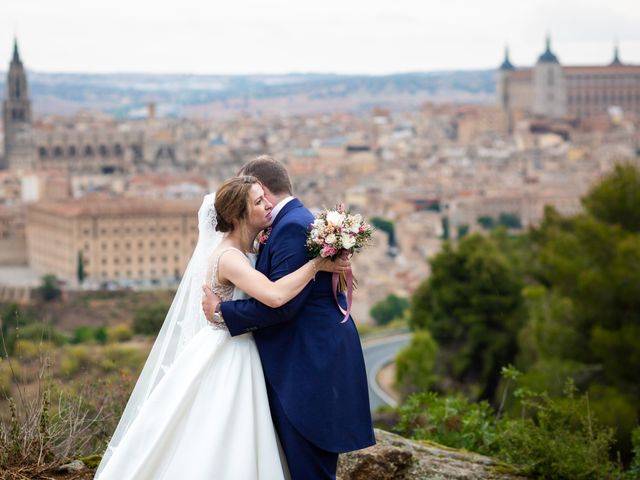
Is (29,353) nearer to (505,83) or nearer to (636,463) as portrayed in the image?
(636,463)

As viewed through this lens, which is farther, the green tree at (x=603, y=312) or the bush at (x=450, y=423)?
the green tree at (x=603, y=312)

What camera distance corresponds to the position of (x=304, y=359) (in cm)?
291

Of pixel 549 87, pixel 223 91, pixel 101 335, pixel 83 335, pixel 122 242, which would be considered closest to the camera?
pixel 101 335

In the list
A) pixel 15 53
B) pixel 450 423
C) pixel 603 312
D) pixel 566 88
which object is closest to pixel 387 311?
pixel 603 312

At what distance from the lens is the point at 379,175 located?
275 feet

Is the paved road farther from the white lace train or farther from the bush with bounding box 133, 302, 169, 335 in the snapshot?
the white lace train

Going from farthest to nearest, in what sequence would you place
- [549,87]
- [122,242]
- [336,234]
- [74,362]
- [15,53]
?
1. [549,87]
2. [15,53]
3. [122,242]
4. [74,362]
5. [336,234]

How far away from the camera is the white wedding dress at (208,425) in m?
2.91

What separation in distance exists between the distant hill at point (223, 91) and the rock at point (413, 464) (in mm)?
83601

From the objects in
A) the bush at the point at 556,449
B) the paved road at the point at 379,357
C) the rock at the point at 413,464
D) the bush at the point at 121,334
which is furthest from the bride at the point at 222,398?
the bush at the point at 121,334

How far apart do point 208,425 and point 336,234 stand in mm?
502

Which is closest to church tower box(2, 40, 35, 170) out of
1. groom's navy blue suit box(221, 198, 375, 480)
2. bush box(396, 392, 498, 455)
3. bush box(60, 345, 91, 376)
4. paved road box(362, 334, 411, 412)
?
paved road box(362, 334, 411, 412)

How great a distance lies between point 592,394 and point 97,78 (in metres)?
80.6

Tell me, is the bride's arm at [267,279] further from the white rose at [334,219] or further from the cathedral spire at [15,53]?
the cathedral spire at [15,53]
